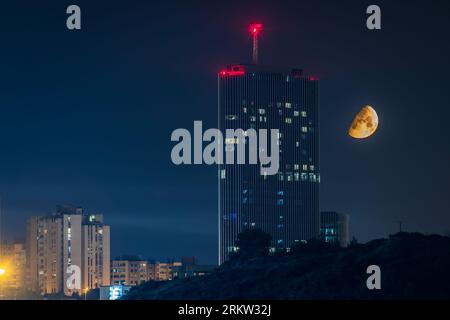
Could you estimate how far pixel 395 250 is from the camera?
16250cm

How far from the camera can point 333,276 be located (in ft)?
528

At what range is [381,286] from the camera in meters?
150

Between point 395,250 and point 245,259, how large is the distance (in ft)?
137

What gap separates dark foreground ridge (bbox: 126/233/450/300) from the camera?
152312mm

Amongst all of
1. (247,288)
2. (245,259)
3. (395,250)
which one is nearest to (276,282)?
(247,288)

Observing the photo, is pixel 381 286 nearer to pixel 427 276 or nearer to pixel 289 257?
pixel 427 276

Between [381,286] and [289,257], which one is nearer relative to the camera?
[381,286]

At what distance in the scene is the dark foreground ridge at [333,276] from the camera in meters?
152
